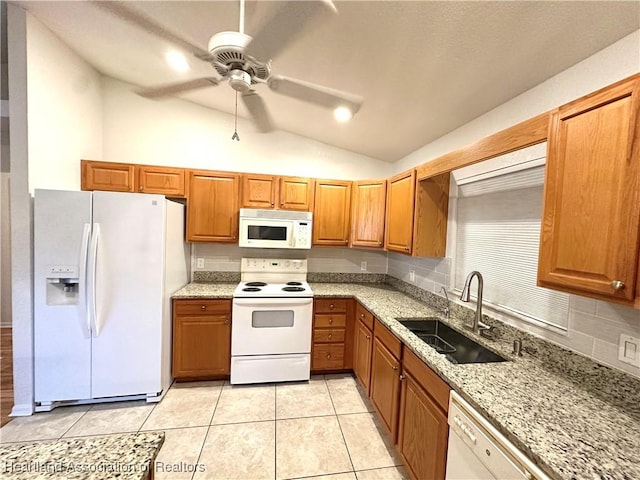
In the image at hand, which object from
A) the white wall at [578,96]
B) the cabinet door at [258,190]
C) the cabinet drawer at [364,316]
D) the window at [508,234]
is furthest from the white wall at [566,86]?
the cabinet door at [258,190]

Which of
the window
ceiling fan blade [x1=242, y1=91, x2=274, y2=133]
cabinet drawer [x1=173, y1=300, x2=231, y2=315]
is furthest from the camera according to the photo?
cabinet drawer [x1=173, y1=300, x2=231, y2=315]

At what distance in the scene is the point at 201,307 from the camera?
258cm

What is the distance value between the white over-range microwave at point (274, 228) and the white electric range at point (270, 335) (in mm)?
505

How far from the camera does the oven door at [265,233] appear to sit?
286cm

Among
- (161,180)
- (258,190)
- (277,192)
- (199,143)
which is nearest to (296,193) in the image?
(277,192)

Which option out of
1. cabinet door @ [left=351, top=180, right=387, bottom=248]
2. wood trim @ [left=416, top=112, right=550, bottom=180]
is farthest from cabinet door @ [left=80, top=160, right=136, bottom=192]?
wood trim @ [left=416, top=112, right=550, bottom=180]

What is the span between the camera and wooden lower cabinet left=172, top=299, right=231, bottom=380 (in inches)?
101

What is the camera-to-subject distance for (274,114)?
280 cm

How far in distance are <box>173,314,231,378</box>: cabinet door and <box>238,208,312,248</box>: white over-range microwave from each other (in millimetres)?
830

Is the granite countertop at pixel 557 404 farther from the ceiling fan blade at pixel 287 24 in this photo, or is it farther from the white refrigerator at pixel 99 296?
the white refrigerator at pixel 99 296

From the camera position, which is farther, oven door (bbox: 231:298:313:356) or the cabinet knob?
oven door (bbox: 231:298:313:356)

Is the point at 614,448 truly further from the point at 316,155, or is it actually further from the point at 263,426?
the point at 316,155

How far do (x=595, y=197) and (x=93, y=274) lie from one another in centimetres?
305

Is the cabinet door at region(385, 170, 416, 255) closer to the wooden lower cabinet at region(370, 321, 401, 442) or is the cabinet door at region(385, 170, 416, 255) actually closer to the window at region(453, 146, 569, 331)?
the window at region(453, 146, 569, 331)
